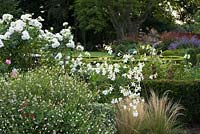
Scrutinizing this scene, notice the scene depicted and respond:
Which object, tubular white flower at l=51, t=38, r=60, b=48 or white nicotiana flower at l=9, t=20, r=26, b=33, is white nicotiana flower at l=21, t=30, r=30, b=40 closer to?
white nicotiana flower at l=9, t=20, r=26, b=33

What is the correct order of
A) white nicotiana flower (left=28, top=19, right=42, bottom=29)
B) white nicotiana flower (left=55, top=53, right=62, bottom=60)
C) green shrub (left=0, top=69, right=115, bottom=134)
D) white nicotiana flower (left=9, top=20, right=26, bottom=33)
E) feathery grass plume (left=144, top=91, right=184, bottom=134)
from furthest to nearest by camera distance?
white nicotiana flower (left=28, top=19, right=42, bottom=29), white nicotiana flower (left=55, top=53, right=62, bottom=60), white nicotiana flower (left=9, top=20, right=26, bottom=33), feathery grass plume (left=144, top=91, right=184, bottom=134), green shrub (left=0, top=69, right=115, bottom=134)

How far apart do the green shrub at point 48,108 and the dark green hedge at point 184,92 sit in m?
2.75

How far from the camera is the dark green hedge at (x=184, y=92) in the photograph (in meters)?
8.20

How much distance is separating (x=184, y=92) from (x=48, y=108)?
3.86 m

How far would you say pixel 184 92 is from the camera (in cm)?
821

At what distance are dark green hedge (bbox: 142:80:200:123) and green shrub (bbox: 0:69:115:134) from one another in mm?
2751

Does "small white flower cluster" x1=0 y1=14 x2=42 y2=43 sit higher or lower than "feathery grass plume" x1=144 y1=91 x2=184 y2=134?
higher

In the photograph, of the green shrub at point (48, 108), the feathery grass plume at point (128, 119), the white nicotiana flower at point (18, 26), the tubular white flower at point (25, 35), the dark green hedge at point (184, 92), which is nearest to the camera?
the green shrub at point (48, 108)

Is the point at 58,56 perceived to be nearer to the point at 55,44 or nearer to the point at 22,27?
the point at 55,44

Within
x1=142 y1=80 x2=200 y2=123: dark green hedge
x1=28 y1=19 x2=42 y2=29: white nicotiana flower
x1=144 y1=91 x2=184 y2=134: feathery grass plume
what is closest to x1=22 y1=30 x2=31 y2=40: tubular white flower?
x1=28 y1=19 x2=42 y2=29: white nicotiana flower

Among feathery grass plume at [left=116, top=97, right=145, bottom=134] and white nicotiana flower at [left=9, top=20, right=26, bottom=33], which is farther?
white nicotiana flower at [left=9, top=20, right=26, bottom=33]

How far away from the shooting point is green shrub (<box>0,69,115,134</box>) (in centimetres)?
470

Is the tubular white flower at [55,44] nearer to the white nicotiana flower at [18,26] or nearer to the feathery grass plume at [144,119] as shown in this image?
the white nicotiana flower at [18,26]

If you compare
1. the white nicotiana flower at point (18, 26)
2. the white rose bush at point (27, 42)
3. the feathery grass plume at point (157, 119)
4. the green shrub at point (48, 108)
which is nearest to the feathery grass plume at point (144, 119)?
the feathery grass plume at point (157, 119)
